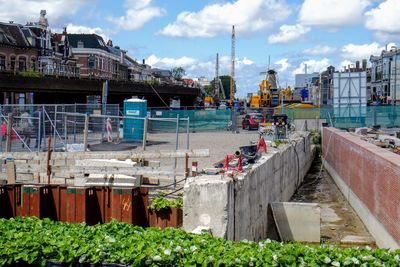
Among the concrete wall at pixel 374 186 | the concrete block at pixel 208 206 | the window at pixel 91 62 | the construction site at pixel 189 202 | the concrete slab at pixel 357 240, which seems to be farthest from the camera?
the window at pixel 91 62

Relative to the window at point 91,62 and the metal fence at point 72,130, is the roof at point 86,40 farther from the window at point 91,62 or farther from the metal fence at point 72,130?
the metal fence at point 72,130

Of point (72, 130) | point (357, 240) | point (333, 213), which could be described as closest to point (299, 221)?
point (357, 240)

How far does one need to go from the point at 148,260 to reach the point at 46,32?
74.9m

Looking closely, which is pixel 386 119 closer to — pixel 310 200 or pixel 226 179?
pixel 310 200

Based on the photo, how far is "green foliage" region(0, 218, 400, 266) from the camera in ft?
21.3

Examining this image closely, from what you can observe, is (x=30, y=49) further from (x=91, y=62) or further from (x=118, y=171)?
(x=118, y=171)

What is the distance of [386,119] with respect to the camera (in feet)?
146

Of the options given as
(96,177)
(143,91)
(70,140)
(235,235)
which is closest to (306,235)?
(235,235)

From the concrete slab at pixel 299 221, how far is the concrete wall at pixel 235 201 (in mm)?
541

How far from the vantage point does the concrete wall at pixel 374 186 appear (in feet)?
43.9

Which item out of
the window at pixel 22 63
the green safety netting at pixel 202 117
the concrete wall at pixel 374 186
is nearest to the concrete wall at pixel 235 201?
the concrete wall at pixel 374 186

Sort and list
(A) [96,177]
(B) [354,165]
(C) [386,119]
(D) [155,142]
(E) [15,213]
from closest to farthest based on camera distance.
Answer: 1. (E) [15,213]
2. (A) [96,177]
3. (B) [354,165]
4. (D) [155,142]
5. (C) [386,119]

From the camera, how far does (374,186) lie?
53.0 feet

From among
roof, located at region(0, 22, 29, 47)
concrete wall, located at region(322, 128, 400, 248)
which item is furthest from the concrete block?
roof, located at region(0, 22, 29, 47)
